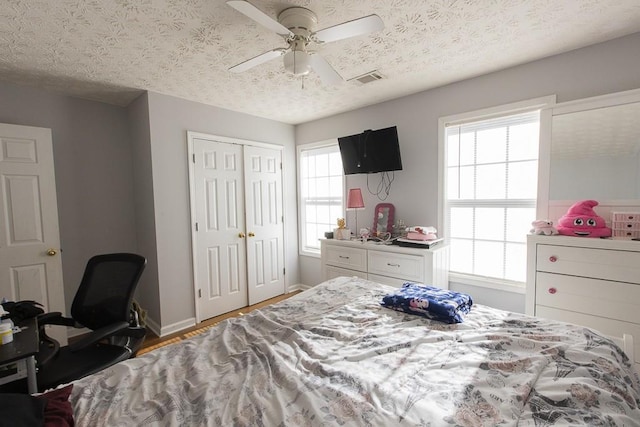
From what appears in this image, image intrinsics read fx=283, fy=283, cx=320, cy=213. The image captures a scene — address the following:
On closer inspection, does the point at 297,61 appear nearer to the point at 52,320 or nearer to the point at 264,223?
the point at 52,320

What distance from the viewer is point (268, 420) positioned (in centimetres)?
86

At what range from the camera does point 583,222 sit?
1.96 m

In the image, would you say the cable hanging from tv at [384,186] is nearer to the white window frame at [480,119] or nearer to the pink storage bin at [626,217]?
the white window frame at [480,119]

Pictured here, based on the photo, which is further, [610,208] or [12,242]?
[12,242]

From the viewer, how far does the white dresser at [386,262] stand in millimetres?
2586

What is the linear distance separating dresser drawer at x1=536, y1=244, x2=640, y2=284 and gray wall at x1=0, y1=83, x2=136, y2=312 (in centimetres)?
401

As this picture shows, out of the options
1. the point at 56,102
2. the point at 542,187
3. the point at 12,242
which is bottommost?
the point at 12,242

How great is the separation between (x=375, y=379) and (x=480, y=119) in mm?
2499

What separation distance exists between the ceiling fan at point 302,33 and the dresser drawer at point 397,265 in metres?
1.68

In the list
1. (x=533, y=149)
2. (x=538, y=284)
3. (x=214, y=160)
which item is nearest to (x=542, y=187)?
(x=533, y=149)

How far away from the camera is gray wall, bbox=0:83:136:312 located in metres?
2.75

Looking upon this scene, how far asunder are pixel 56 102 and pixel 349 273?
3428 mm

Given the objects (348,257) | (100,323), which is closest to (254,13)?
(100,323)

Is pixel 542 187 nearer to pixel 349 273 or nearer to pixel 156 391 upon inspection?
pixel 349 273
